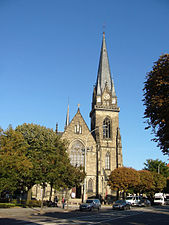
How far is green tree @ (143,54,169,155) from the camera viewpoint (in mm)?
13234

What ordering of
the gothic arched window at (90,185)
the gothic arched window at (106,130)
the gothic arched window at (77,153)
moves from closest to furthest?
the gothic arched window at (90,185) → the gothic arched window at (77,153) → the gothic arched window at (106,130)

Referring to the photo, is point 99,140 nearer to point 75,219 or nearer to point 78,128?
point 78,128

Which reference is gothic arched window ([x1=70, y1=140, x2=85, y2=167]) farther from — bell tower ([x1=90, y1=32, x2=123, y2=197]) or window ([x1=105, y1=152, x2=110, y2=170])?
window ([x1=105, y1=152, x2=110, y2=170])

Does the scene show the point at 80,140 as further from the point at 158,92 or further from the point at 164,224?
the point at 158,92

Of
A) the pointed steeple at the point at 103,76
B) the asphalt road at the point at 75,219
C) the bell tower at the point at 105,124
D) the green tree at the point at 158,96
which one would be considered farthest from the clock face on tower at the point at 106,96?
the green tree at the point at 158,96

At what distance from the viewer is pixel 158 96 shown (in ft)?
43.7

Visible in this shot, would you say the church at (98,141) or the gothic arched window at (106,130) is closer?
the church at (98,141)

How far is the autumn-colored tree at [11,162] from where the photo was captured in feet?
99.7

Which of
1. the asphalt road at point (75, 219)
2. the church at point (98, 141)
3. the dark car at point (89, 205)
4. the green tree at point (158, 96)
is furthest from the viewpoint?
the church at point (98, 141)

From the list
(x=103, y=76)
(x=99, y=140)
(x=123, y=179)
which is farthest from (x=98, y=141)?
(x=103, y=76)

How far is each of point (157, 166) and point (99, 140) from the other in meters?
36.5

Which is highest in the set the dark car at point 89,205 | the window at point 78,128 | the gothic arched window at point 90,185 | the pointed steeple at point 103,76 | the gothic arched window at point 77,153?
the pointed steeple at point 103,76

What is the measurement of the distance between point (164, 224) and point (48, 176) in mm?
12801

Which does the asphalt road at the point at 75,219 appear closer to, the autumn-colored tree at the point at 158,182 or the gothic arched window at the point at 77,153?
the gothic arched window at the point at 77,153
